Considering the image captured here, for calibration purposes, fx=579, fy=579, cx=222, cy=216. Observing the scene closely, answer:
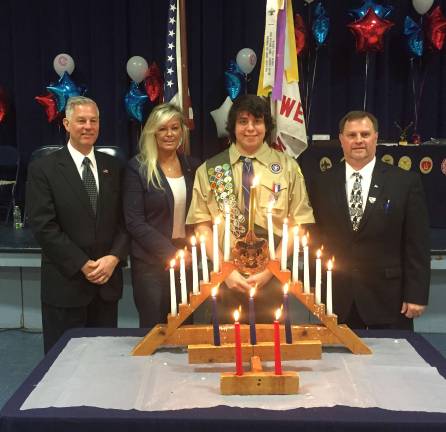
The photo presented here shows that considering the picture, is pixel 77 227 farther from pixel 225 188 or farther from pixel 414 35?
pixel 414 35

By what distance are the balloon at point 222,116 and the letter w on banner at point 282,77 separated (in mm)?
950

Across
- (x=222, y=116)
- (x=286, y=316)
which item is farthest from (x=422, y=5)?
(x=286, y=316)

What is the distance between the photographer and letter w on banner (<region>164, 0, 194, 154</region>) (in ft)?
14.6

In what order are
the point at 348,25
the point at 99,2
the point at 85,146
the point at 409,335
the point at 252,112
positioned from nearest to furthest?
1. the point at 409,335
2. the point at 252,112
3. the point at 85,146
4. the point at 348,25
5. the point at 99,2

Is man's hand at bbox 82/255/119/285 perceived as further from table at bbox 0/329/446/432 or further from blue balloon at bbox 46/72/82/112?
blue balloon at bbox 46/72/82/112

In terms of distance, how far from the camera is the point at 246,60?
5434mm

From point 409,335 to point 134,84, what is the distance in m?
4.32

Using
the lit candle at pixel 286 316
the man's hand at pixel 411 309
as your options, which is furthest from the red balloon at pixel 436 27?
the lit candle at pixel 286 316

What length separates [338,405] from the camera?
146cm

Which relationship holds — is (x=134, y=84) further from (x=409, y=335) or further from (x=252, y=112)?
(x=409, y=335)

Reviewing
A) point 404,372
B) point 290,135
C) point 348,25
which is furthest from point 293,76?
point 404,372

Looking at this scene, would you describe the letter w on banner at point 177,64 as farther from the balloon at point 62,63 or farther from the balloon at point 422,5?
the balloon at point 422,5

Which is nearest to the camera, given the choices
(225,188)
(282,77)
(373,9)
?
(225,188)

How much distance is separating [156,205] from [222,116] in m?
3.03
